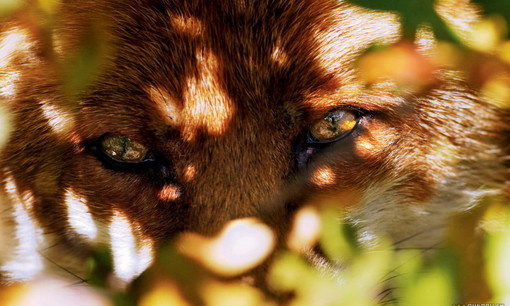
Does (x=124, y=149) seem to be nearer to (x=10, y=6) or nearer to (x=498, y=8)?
(x=10, y=6)

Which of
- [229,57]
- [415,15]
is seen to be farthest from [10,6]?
[415,15]

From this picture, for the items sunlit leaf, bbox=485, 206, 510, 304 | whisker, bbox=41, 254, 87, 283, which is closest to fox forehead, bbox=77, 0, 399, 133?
whisker, bbox=41, 254, 87, 283

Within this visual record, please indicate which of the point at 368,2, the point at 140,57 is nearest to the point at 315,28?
the point at 368,2

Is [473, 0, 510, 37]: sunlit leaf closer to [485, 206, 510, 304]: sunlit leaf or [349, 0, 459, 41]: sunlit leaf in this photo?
[349, 0, 459, 41]: sunlit leaf

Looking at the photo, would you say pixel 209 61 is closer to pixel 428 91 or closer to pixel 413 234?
pixel 428 91

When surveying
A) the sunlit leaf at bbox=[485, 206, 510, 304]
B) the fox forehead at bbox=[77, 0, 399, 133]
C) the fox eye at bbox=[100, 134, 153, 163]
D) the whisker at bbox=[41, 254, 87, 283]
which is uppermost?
the fox forehead at bbox=[77, 0, 399, 133]

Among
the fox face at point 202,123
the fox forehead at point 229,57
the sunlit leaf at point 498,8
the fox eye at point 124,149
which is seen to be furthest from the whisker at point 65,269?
the sunlit leaf at point 498,8

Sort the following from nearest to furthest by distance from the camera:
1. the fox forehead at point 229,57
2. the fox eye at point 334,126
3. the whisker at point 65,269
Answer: the fox forehead at point 229,57, the fox eye at point 334,126, the whisker at point 65,269

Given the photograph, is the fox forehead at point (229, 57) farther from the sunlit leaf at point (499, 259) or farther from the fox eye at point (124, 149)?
the sunlit leaf at point (499, 259)
